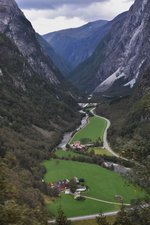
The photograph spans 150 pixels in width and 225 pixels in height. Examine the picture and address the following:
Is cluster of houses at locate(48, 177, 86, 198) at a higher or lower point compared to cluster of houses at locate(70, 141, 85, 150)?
higher

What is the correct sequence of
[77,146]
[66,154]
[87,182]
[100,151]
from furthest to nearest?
[77,146], [100,151], [66,154], [87,182]

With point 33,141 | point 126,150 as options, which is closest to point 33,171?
point 33,141

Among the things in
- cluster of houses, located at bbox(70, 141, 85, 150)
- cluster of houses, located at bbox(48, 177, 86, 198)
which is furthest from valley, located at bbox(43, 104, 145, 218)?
cluster of houses, located at bbox(48, 177, 86, 198)

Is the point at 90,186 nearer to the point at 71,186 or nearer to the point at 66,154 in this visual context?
the point at 71,186

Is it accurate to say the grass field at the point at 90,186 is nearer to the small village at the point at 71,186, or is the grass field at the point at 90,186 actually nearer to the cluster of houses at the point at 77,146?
the small village at the point at 71,186

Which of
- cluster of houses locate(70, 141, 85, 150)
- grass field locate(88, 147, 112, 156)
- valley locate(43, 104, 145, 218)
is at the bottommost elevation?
grass field locate(88, 147, 112, 156)

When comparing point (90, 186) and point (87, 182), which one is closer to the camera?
point (90, 186)

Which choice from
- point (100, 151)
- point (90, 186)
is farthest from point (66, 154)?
point (90, 186)

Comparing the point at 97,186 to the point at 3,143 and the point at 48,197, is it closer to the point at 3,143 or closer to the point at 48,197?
the point at 48,197

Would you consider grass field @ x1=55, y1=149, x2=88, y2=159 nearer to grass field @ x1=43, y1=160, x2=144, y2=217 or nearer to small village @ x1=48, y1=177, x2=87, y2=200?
grass field @ x1=43, y1=160, x2=144, y2=217

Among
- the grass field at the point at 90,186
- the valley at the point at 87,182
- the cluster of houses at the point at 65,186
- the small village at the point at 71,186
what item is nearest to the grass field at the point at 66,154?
the valley at the point at 87,182
